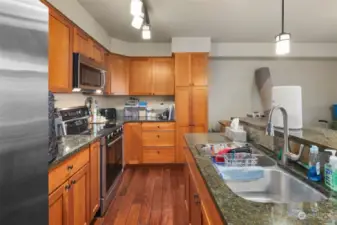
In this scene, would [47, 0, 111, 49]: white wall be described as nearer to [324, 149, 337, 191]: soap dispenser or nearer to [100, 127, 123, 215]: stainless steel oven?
[100, 127, 123, 215]: stainless steel oven

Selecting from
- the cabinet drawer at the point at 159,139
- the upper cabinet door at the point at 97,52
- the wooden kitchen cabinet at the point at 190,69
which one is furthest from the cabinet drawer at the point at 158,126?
the upper cabinet door at the point at 97,52

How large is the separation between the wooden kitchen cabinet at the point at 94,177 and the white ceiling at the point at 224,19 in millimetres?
1796

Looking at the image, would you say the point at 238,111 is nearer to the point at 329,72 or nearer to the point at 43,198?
the point at 329,72

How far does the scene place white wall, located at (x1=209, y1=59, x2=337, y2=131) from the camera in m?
5.38

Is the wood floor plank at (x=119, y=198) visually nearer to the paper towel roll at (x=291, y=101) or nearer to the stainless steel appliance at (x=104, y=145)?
the stainless steel appliance at (x=104, y=145)

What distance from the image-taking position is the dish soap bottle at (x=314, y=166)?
1.26 metres

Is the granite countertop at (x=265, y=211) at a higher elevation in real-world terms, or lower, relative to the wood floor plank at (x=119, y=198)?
higher

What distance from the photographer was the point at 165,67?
5004 mm

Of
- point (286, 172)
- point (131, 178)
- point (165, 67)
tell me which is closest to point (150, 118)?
point (165, 67)

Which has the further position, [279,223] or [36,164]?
[36,164]

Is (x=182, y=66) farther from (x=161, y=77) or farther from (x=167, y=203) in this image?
(x=167, y=203)

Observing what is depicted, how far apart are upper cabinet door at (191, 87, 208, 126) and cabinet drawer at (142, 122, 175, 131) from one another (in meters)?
0.42

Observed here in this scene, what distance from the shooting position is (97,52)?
3863 mm

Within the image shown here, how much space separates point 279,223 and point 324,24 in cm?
418
